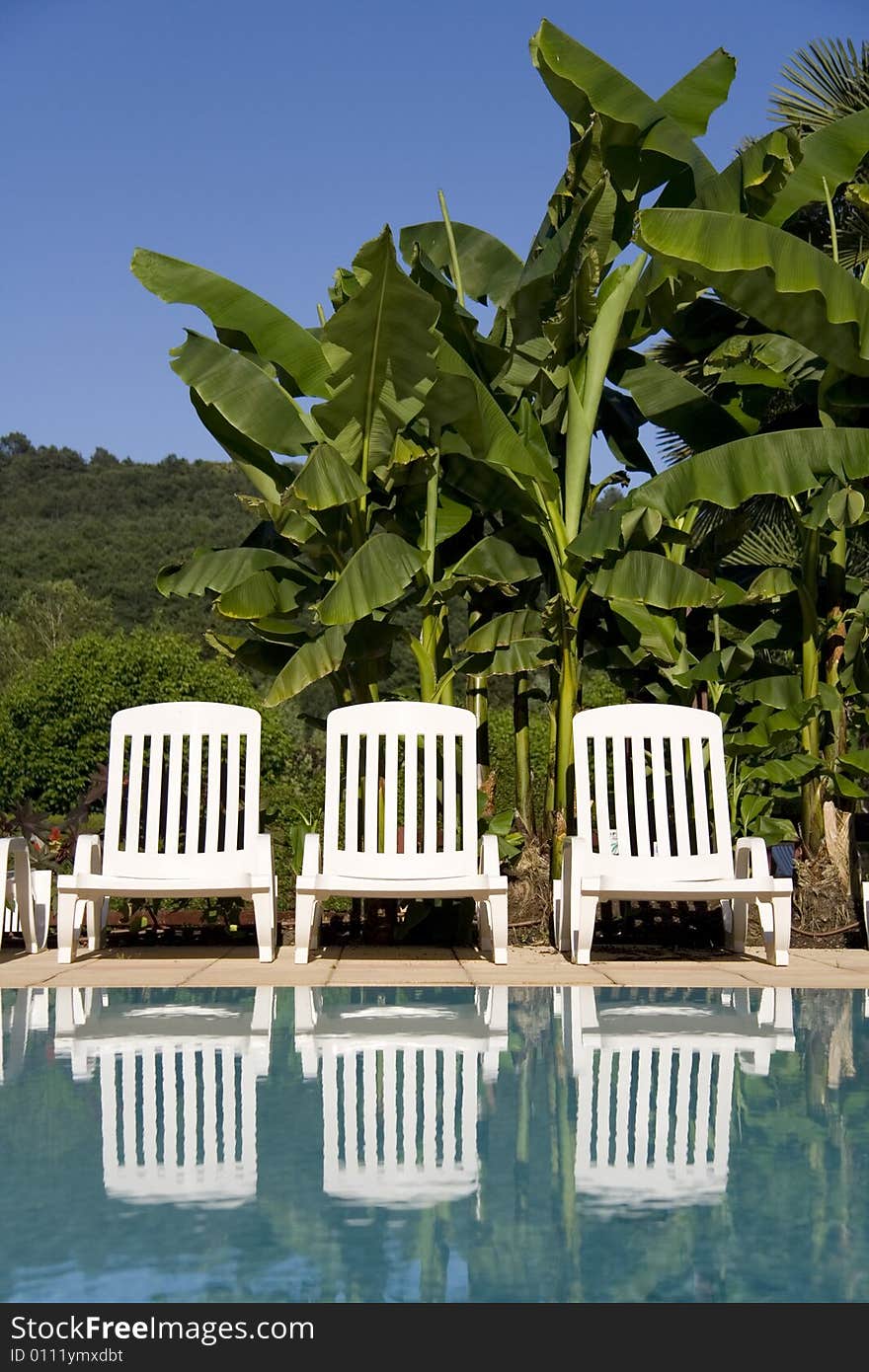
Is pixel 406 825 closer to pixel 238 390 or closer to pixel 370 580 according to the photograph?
pixel 370 580

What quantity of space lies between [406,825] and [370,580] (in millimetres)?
1537

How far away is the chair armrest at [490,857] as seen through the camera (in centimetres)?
750

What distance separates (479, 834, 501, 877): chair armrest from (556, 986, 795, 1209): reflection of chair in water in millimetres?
992

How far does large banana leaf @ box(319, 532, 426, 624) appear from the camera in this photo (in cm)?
771

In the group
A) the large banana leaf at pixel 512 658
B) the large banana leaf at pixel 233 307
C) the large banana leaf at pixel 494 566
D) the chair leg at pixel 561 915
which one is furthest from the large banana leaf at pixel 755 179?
the chair leg at pixel 561 915

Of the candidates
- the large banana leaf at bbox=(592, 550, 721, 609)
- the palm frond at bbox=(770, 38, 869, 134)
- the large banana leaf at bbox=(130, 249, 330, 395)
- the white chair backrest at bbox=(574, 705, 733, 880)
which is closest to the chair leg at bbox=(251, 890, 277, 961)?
the white chair backrest at bbox=(574, 705, 733, 880)

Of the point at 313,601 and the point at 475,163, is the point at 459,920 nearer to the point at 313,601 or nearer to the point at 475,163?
the point at 313,601

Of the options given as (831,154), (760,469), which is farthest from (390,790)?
(831,154)

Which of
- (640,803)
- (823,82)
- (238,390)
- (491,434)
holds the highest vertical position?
(823,82)

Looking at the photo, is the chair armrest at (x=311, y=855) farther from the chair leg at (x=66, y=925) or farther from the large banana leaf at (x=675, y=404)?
the large banana leaf at (x=675, y=404)

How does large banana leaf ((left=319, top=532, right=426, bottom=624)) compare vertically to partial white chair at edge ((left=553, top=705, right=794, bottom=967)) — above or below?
above

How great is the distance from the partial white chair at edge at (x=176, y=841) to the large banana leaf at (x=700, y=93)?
4.63 m

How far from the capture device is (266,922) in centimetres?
770

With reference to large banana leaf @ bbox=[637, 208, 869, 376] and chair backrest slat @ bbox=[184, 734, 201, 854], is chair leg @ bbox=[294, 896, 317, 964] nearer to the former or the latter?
chair backrest slat @ bbox=[184, 734, 201, 854]
